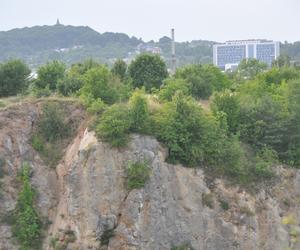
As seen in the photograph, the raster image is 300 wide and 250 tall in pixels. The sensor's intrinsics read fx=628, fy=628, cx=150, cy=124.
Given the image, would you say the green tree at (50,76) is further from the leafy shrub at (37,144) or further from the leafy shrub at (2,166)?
the leafy shrub at (2,166)

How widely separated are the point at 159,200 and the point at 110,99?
298 inches

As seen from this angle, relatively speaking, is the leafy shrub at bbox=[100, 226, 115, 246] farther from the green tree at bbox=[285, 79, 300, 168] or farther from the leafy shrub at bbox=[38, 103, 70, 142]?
the green tree at bbox=[285, 79, 300, 168]

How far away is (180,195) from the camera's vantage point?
28.9 metres

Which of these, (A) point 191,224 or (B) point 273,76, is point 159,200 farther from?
(B) point 273,76

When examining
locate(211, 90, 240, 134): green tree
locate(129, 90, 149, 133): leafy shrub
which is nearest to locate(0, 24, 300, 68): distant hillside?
locate(211, 90, 240, 134): green tree

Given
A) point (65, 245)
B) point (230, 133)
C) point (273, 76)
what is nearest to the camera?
point (65, 245)

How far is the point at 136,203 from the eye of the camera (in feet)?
90.7

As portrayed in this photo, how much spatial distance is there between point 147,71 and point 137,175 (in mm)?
15842

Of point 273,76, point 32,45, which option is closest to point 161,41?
point 32,45

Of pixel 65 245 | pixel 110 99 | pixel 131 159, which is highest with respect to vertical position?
pixel 110 99

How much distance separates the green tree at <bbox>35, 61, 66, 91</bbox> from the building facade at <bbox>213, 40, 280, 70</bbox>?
10790 centimetres

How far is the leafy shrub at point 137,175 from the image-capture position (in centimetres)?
2792

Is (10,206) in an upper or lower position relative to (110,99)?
lower

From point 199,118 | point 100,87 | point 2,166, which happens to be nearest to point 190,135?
point 199,118
